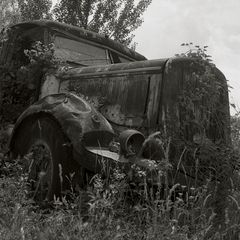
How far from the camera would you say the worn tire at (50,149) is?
378cm

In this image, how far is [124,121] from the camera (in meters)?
4.30

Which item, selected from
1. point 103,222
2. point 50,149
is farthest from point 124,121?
point 103,222

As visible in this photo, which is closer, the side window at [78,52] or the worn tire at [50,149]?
the worn tire at [50,149]

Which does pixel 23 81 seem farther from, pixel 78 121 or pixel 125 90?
pixel 78 121

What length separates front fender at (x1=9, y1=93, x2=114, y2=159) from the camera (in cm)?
375

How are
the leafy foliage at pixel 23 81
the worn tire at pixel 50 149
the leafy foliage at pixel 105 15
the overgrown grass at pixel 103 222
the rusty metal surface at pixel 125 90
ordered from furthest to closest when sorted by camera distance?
the leafy foliage at pixel 105 15, the leafy foliage at pixel 23 81, the rusty metal surface at pixel 125 90, the worn tire at pixel 50 149, the overgrown grass at pixel 103 222

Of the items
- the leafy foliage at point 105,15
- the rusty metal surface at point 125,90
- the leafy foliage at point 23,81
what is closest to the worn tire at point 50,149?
the rusty metal surface at point 125,90

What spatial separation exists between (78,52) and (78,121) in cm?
192

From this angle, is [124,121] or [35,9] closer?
[124,121]

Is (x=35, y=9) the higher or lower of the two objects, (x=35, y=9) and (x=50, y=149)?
the higher

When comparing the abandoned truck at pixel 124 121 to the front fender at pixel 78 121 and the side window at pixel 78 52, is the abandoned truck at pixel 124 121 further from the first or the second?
the side window at pixel 78 52

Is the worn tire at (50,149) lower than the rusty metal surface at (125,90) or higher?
lower

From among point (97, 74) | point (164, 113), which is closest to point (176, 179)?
point (164, 113)

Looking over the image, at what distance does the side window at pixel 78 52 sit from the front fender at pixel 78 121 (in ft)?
4.37
